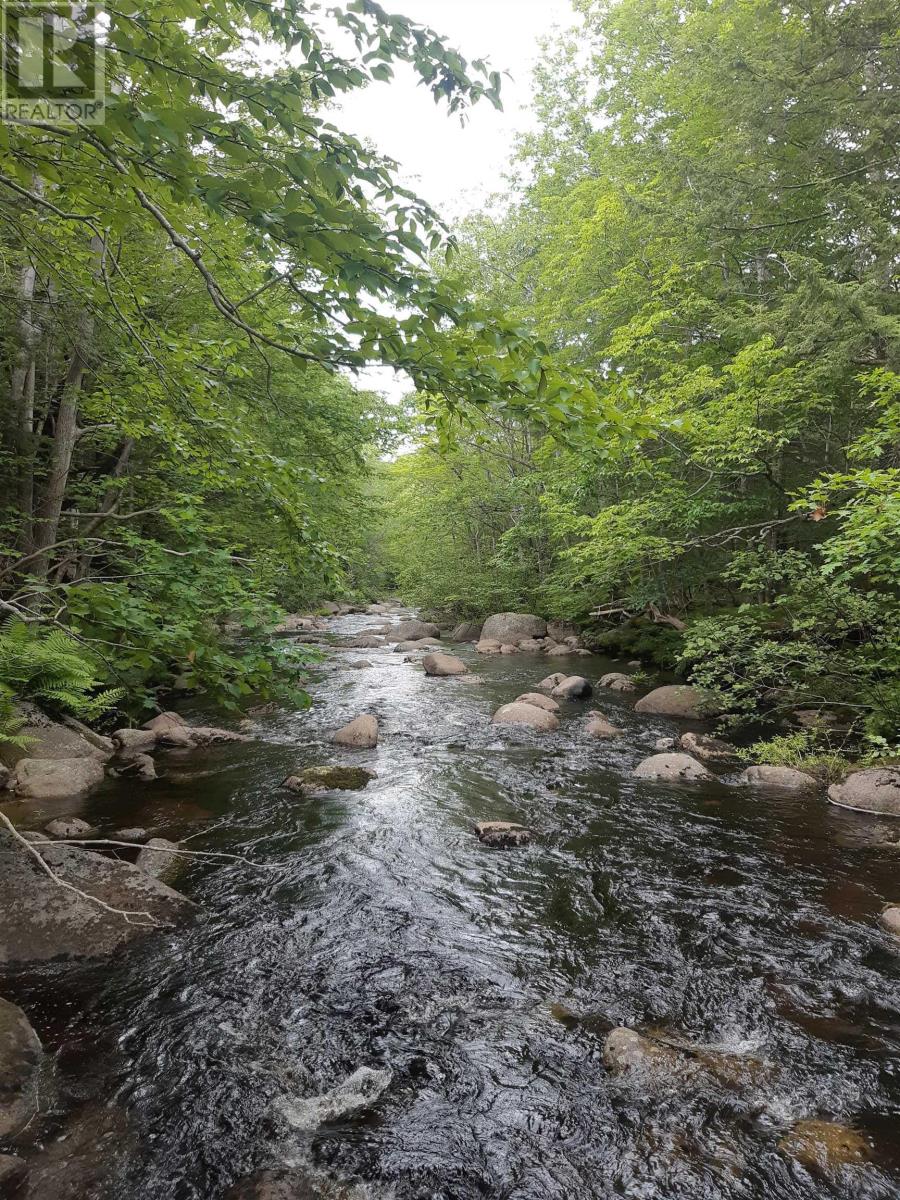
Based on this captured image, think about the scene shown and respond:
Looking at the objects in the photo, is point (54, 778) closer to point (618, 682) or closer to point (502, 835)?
point (502, 835)

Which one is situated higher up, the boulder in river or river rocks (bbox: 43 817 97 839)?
river rocks (bbox: 43 817 97 839)

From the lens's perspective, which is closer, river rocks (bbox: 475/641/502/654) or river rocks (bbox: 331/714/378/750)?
river rocks (bbox: 331/714/378/750)

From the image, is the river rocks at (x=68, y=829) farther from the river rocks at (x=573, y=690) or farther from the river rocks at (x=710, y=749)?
the river rocks at (x=573, y=690)

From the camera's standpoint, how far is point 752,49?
1077cm

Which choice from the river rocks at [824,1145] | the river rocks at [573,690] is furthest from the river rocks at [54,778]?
the river rocks at [573,690]

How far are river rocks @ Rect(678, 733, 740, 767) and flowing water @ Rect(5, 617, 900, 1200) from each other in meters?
1.51

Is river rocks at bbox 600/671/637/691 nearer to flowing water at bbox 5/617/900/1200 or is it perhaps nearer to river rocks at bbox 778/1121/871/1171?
flowing water at bbox 5/617/900/1200

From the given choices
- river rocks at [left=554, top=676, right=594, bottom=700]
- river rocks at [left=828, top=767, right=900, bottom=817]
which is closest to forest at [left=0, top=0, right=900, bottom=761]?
river rocks at [left=828, top=767, right=900, bottom=817]

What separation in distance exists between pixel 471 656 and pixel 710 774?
480 inches

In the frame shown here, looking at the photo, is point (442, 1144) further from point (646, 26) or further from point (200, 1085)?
point (646, 26)

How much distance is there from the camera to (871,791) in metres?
7.13

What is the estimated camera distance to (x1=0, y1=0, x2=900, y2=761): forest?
214 cm

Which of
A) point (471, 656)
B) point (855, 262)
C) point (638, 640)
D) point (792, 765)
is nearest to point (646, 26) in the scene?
point (855, 262)

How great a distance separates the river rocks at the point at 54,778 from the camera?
707 cm
